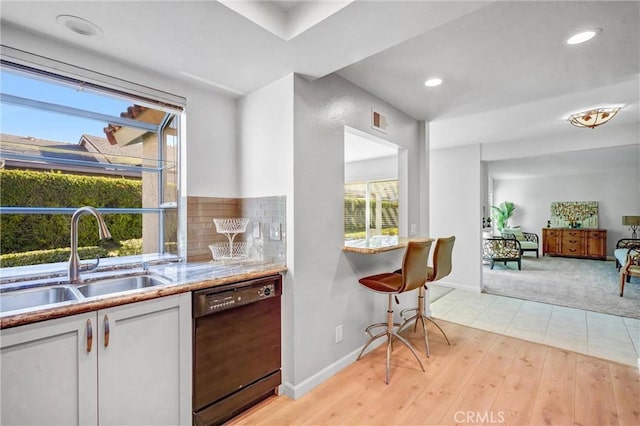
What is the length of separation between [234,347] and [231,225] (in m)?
0.98

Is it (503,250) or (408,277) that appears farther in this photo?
(503,250)

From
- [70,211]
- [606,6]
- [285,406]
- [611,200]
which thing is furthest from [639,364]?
[611,200]

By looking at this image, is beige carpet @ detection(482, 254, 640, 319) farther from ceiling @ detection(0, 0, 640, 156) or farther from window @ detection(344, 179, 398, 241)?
ceiling @ detection(0, 0, 640, 156)

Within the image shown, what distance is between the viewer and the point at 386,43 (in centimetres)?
175

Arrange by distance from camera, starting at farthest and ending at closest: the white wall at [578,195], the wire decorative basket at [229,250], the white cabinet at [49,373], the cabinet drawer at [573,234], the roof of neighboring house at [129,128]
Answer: the cabinet drawer at [573,234] < the white wall at [578,195] < the wire decorative basket at [229,250] < the roof of neighboring house at [129,128] < the white cabinet at [49,373]

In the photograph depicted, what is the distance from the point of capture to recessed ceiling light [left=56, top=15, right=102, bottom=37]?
1.54 metres


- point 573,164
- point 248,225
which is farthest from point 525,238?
point 248,225

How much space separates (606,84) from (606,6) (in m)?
1.45

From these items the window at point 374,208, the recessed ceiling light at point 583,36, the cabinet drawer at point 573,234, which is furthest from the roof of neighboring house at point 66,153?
the cabinet drawer at point 573,234

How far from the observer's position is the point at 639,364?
2.47 meters

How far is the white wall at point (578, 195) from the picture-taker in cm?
805

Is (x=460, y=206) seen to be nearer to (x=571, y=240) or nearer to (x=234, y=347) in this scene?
(x=234, y=347)

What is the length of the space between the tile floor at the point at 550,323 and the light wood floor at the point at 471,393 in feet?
1.05

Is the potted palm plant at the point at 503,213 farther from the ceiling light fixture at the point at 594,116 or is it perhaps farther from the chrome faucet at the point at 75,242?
the chrome faucet at the point at 75,242
